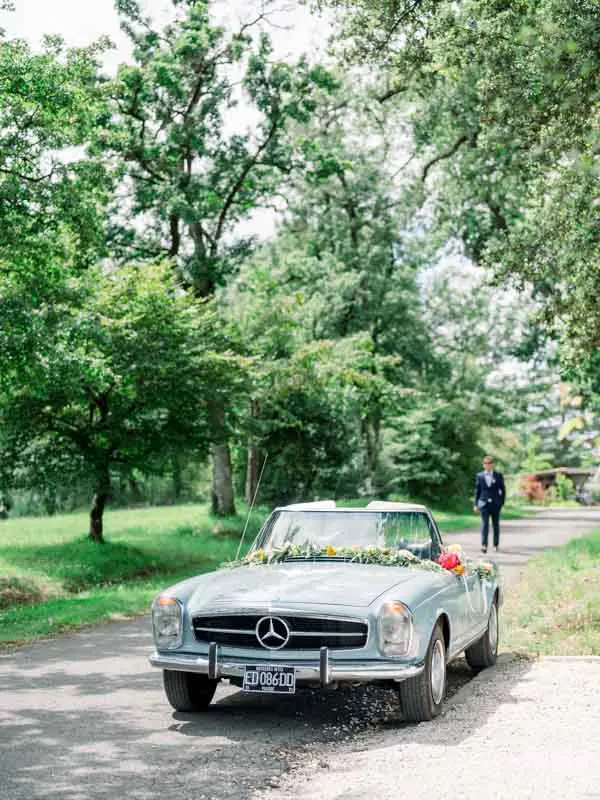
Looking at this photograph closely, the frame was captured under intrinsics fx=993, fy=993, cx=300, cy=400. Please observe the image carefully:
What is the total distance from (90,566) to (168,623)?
1258cm

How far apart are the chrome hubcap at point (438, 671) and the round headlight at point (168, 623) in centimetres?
183

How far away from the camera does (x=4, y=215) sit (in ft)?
44.4

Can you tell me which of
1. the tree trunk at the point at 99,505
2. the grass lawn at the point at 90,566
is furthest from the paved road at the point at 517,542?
the tree trunk at the point at 99,505

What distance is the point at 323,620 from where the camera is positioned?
22.2ft

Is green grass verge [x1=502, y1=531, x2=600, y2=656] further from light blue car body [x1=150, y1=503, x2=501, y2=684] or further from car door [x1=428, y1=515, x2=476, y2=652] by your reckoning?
light blue car body [x1=150, y1=503, x2=501, y2=684]

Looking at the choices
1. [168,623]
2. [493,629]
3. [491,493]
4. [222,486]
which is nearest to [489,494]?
[491,493]

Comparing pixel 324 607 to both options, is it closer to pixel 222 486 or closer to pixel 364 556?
pixel 364 556

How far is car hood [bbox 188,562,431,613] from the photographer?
22.7 ft

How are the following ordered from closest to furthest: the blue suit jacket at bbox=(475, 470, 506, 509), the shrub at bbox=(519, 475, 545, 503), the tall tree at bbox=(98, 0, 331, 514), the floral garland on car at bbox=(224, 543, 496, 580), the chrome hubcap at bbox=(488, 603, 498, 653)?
1. the floral garland on car at bbox=(224, 543, 496, 580)
2. the chrome hubcap at bbox=(488, 603, 498, 653)
3. the blue suit jacket at bbox=(475, 470, 506, 509)
4. the tall tree at bbox=(98, 0, 331, 514)
5. the shrub at bbox=(519, 475, 545, 503)

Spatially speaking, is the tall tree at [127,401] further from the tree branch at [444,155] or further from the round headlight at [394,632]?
the round headlight at [394,632]

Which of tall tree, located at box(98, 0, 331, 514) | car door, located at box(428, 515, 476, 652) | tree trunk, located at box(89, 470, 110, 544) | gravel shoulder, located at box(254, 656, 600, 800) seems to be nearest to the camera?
gravel shoulder, located at box(254, 656, 600, 800)

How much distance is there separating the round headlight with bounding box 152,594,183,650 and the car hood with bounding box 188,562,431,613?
12 centimetres

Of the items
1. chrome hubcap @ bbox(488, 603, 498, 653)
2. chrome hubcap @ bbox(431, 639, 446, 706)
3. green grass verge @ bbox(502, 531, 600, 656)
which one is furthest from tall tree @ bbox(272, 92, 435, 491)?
chrome hubcap @ bbox(431, 639, 446, 706)

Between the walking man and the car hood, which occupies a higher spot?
the walking man
